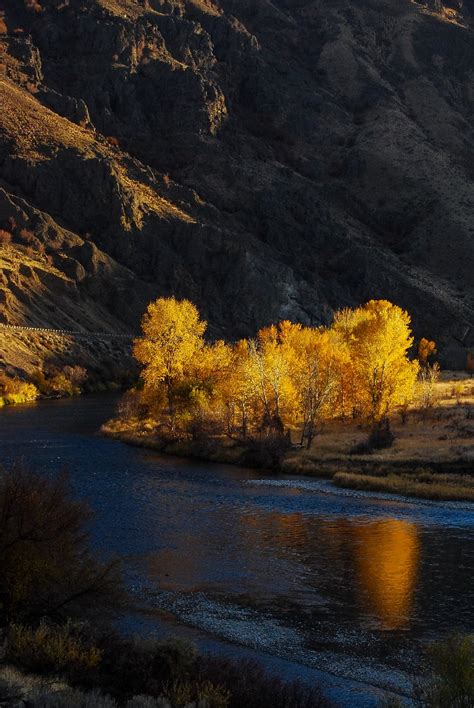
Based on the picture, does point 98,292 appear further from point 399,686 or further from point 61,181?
point 399,686

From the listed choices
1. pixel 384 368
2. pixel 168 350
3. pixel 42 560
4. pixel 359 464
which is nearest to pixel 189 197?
pixel 168 350

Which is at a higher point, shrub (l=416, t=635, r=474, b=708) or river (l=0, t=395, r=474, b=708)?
shrub (l=416, t=635, r=474, b=708)

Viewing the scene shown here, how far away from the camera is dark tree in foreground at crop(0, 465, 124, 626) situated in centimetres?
1738

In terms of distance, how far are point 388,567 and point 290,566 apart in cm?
318

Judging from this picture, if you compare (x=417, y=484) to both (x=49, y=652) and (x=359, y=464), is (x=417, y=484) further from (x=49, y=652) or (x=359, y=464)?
(x=49, y=652)

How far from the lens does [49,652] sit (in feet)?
48.4

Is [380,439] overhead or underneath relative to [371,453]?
overhead

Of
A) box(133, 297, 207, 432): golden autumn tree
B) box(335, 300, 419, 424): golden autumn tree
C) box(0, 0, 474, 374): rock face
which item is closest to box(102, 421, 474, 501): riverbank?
box(133, 297, 207, 432): golden autumn tree

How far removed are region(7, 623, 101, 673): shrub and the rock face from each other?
3465 inches

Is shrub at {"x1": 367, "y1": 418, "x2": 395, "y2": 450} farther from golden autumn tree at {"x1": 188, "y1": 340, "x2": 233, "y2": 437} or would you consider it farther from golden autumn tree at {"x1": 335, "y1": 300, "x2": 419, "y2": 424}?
golden autumn tree at {"x1": 188, "y1": 340, "x2": 233, "y2": 437}

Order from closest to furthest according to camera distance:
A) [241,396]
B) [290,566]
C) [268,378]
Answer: [290,566] < [241,396] < [268,378]

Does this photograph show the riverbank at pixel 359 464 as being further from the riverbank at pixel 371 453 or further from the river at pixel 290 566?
the river at pixel 290 566

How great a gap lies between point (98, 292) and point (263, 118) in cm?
9031

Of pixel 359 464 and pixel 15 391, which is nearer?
pixel 359 464
